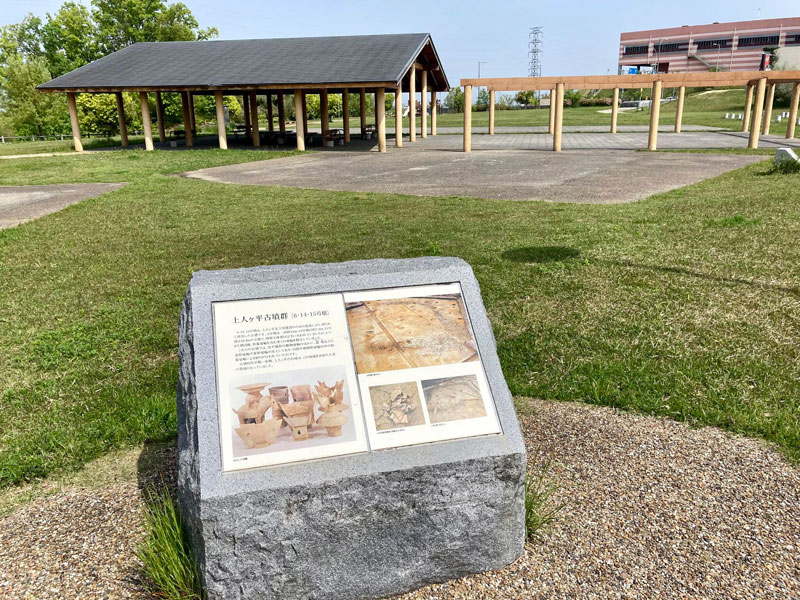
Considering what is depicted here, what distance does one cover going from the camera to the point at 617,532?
3.07 m

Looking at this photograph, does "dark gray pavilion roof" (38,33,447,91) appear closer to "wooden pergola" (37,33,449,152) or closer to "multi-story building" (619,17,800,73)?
"wooden pergola" (37,33,449,152)

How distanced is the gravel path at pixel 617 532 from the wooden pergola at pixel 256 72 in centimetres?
2253

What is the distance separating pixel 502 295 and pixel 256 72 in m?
23.8

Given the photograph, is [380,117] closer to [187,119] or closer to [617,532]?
[187,119]

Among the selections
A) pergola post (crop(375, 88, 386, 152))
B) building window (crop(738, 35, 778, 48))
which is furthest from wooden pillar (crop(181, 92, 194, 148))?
building window (crop(738, 35, 778, 48))

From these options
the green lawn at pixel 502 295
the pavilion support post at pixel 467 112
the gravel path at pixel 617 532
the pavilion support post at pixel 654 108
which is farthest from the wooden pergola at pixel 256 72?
the gravel path at pixel 617 532

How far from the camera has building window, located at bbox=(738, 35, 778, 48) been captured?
87125 millimetres

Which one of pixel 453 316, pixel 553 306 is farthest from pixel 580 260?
pixel 453 316

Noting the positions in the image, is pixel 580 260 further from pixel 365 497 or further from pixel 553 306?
pixel 365 497

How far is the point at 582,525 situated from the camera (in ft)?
10.2

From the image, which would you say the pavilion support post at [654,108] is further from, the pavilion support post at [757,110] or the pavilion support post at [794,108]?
the pavilion support post at [794,108]

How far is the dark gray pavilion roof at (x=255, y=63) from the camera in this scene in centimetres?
2594

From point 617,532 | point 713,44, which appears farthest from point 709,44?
point 617,532

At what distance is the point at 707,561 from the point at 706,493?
1.92 ft
